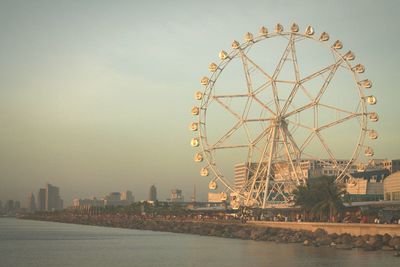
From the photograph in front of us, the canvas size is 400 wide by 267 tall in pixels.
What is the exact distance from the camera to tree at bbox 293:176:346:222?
207 ft

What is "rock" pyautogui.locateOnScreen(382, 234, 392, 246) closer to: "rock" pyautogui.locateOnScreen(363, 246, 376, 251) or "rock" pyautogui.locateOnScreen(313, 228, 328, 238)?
"rock" pyautogui.locateOnScreen(363, 246, 376, 251)

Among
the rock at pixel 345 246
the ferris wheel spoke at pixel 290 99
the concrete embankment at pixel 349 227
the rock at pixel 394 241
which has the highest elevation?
the ferris wheel spoke at pixel 290 99

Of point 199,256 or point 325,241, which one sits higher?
point 325,241

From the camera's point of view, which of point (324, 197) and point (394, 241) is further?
point (324, 197)

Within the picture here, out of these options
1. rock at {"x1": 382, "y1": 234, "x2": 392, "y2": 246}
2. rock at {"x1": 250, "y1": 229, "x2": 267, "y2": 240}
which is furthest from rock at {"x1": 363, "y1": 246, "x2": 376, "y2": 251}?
rock at {"x1": 250, "y1": 229, "x2": 267, "y2": 240}

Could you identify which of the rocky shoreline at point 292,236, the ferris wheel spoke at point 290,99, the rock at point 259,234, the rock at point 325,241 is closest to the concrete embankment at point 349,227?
the rocky shoreline at point 292,236

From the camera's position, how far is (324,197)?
63.9 m

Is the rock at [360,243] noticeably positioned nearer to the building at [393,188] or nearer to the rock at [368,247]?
the rock at [368,247]

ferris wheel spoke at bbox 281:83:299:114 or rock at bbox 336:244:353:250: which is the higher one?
ferris wheel spoke at bbox 281:83:299:114

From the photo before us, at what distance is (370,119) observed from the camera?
2589 inches

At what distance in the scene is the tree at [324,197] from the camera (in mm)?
63062

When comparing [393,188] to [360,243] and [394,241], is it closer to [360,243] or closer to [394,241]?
[360,243]

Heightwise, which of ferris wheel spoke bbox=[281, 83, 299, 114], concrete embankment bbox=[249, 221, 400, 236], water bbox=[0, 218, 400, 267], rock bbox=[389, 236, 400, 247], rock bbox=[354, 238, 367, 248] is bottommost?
water bbox=[0, 218, 400, 267]

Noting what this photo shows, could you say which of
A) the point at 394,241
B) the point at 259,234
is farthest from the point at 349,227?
the point at 259,234
